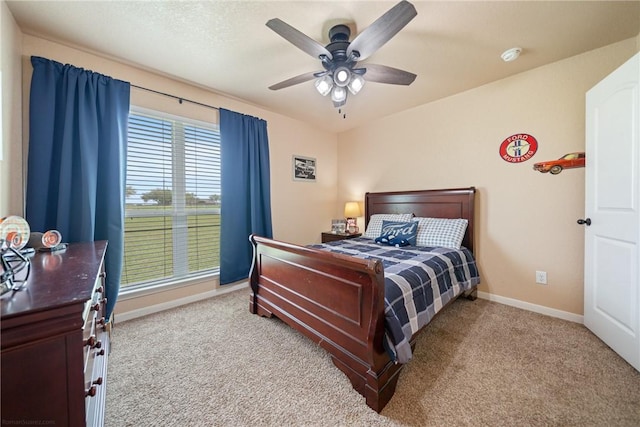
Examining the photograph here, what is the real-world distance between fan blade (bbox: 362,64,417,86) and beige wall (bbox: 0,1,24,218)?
2.42m

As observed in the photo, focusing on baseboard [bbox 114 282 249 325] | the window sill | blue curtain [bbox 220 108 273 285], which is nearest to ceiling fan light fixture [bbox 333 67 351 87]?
blue curtain [bbox 220 108 273 285]

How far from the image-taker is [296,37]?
148 cm

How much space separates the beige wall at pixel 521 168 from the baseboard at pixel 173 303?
9.22 feet

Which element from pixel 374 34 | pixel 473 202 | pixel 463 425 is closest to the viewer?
pixel 463 425

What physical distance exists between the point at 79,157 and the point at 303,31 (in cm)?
213

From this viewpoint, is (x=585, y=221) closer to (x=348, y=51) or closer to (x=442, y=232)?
(x=442, y=232)

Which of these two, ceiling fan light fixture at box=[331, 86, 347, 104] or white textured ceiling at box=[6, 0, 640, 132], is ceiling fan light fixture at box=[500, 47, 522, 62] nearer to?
white textured ceiling at box=[6, 0, 640, 132]

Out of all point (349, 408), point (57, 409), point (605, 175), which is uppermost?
point (605, 175)

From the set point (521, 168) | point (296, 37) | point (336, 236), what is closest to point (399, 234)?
point (336, 236)

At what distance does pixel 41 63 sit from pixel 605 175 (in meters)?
4.50

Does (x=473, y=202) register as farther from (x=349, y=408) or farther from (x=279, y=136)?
(x=279, y=136)

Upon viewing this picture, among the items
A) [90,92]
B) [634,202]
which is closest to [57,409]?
[90,92]

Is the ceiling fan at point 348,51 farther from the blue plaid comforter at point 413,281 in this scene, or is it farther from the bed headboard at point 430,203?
the bed headboard at point 430,203

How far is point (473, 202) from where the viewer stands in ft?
9.00
